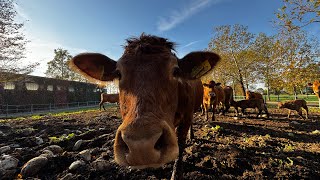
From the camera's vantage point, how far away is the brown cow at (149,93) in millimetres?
1780

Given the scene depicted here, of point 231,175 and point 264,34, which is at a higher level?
point 264,34

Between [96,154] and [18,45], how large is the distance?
18290 millimetres

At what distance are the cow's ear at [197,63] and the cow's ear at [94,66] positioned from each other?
49.3 inches

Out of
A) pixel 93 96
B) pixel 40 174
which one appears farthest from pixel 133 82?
pixel 93 96

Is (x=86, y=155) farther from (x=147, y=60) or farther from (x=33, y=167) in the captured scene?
(x=147, y=60)

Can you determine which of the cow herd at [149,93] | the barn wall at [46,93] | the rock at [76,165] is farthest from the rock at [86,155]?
the barn wall at [46,93]

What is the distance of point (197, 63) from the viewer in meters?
3.42

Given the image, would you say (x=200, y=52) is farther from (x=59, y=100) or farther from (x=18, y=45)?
(x=59, y=100)

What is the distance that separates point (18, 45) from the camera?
1755 cm

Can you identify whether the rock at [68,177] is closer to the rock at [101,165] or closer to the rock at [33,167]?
the rock at [101,165]

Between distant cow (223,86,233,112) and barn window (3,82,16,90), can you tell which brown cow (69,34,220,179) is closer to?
distant cow (223,86,233,112)

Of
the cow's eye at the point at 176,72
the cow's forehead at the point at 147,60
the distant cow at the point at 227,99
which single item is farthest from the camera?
the distant cow at the point at 227,99

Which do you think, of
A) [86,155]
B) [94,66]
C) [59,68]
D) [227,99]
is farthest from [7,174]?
[59,68]

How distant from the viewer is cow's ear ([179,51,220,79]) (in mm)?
3316
